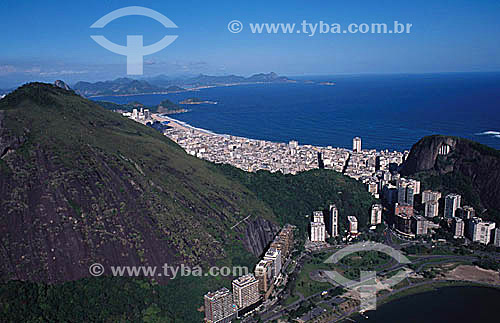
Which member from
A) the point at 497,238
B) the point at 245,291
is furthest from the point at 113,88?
the point at 497,238

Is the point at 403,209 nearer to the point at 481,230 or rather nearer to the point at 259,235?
the point at 481,230

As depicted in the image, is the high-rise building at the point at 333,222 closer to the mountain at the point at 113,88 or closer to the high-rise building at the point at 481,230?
the high-rise building at the point at 481,230

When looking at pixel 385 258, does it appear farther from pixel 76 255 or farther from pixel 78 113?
pixel 78 113

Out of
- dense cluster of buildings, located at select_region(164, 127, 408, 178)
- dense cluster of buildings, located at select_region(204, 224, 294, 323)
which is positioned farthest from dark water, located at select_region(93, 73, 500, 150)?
dense cluster of buildings, located at select_region(204, 224, 294, 323)

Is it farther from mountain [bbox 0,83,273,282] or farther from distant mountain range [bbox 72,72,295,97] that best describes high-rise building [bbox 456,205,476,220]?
distant mountain range [bbox 72,72,295,97]

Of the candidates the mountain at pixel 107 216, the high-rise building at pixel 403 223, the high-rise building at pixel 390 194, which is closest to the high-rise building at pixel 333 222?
the mountain at pixel 107 216

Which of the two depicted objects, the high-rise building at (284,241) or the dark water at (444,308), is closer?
the dark water at (444,308)
